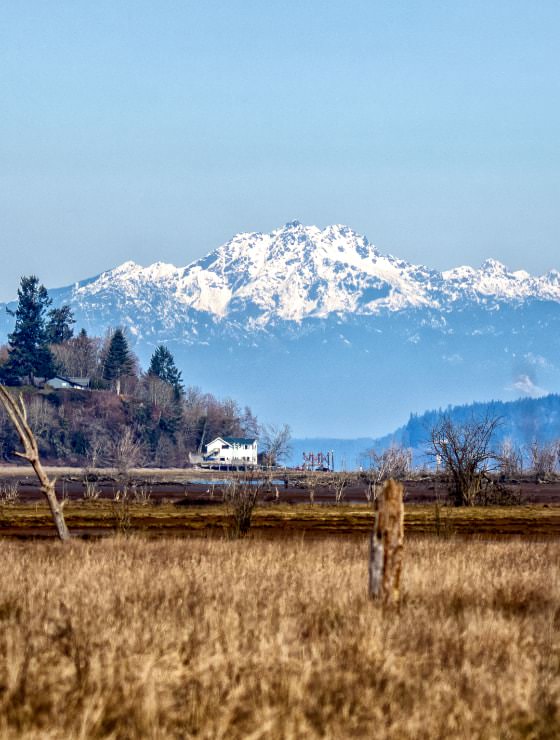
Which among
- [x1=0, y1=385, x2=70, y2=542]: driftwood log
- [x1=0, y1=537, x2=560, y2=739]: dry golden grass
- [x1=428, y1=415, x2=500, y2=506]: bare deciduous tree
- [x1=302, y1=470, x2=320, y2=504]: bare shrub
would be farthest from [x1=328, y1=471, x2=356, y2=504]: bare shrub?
[x1=0, y1=537, x2=560, y2=739]: dry golden grass

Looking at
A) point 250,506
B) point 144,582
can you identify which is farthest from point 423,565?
point 250,506

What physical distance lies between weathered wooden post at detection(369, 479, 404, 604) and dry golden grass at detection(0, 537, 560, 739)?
41 centimetres

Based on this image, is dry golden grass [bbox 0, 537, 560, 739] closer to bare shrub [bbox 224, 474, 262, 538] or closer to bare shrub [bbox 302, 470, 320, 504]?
bare shrub [bbox 224, 474, 262, 538]

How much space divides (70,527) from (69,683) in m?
34.1

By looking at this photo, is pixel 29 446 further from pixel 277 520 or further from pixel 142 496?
pixel 142 496

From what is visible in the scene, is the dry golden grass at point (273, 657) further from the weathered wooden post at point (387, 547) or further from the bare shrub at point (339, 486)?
the bare shrub at point (339, 486)

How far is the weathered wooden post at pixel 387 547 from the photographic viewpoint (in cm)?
1891

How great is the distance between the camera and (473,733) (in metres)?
12.1

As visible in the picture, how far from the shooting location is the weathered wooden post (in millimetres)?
18906

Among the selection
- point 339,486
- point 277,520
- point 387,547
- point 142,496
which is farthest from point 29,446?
point 339,486

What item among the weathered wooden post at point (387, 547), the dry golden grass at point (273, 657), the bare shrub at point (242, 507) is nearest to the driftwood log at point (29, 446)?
the bare shrub at point (242, 507)

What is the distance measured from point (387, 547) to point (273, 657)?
18.5 ft

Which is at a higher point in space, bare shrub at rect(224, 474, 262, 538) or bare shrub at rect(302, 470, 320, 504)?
bare shrub at rect(302, 470, 320, 504)

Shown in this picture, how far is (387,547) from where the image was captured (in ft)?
63.1
